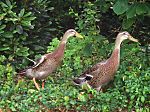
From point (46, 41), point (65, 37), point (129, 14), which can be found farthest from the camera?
point (46, 41)

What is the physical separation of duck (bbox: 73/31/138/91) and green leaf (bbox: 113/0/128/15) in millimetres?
976

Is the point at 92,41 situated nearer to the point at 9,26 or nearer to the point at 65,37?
the point at 65,37

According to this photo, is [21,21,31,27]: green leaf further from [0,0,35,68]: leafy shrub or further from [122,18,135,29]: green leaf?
[122,18,135,29]: green leaf

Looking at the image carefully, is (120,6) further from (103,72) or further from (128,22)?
(103,72)

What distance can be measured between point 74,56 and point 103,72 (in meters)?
1.60

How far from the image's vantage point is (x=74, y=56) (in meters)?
8.93

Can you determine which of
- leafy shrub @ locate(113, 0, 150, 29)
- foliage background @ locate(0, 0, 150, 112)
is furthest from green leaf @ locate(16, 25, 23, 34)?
leafy shrub @ locate(113, 0, 150, 29)

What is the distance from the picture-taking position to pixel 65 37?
26.7ft

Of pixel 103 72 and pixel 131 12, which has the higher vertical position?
pixel 131 12

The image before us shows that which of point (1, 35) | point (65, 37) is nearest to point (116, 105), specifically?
point (65, 37)

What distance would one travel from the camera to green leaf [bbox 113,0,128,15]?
653 centimetres

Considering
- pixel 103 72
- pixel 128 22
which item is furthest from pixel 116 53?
pixel 128 22

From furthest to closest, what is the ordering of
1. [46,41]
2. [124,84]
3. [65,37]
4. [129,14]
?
1. [46,41]
2. [65,37]
3. [124,84]
4. [129,14]

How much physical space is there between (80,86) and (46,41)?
7.94 ft
